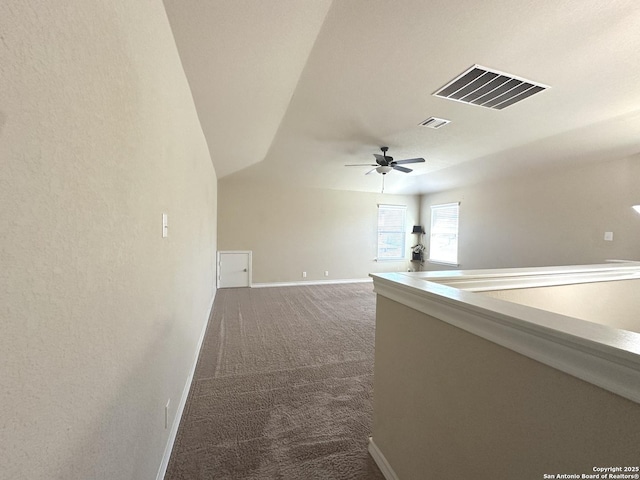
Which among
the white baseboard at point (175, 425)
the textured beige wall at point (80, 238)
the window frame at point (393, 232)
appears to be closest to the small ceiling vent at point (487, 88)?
the textured beige wall at point (80, 238)

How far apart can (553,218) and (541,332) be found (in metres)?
4.92

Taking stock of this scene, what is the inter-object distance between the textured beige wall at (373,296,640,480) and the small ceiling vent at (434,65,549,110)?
224 centimetres

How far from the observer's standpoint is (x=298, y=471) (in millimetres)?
1404

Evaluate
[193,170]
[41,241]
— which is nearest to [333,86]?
[193,170]

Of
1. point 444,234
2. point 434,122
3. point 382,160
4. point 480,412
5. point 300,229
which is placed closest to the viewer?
point 480,412

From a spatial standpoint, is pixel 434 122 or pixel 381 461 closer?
pixel 381 461

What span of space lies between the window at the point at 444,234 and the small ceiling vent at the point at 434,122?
128 inches

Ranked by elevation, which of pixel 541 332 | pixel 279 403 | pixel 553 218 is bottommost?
pixel 279 403

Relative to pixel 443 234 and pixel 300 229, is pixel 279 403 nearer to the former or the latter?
pixel 300 229

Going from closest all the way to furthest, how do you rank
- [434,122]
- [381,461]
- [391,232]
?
[381,461] → [434,122] → [391,232]

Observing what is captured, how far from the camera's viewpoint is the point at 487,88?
2.49 m

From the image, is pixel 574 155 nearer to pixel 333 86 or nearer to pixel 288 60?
pixel 333 86

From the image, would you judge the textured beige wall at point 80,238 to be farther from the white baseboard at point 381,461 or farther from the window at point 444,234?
the window at point 444,234

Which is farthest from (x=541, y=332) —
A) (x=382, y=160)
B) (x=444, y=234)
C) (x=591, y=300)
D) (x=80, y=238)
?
(x=444, y=234)
